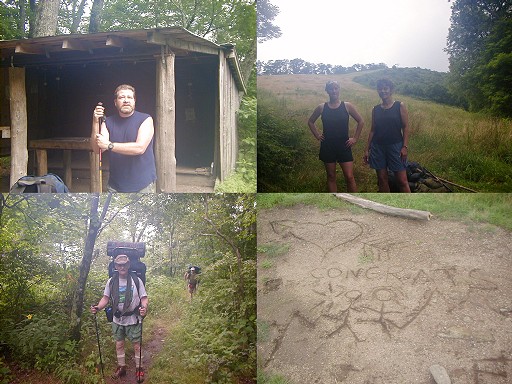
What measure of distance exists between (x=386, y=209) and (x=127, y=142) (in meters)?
2.40

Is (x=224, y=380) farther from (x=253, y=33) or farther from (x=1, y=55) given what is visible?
(x=1, y=55)

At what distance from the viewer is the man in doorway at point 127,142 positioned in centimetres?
418

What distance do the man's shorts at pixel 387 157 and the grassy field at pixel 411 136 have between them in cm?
8

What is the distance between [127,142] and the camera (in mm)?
4191

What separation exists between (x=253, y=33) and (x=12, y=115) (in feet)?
7.30

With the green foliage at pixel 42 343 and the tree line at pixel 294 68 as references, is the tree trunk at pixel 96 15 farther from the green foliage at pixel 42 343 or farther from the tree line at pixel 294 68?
the green foliage at pixel 42 343

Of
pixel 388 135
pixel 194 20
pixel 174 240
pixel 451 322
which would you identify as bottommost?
pixel 451 322

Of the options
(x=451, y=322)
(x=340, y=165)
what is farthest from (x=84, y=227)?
(x=451, y=322)

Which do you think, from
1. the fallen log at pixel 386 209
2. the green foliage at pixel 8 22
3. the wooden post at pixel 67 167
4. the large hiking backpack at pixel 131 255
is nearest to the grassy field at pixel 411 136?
the fallen log at pixel 386 209

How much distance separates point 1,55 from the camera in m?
4.19

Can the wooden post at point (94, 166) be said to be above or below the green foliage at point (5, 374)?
above

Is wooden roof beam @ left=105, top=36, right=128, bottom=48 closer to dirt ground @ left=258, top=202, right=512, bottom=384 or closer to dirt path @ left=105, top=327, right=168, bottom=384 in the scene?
dirt ground @ left=258, top=202, right=512, bottom=384

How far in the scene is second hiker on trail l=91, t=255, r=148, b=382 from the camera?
426 centimetres

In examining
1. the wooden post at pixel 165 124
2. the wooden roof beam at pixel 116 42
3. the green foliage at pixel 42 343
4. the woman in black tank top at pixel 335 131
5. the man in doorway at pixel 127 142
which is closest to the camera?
the wooden roof beam at pixel 116 42
